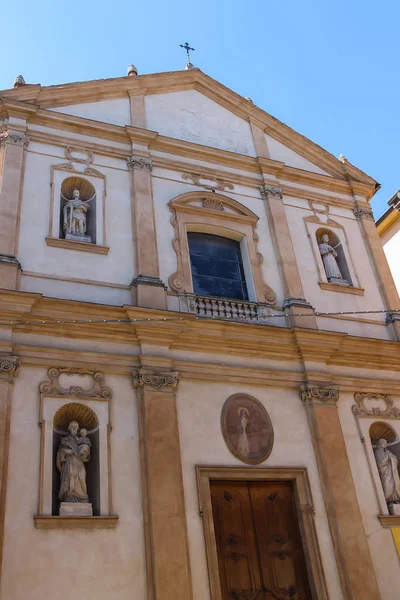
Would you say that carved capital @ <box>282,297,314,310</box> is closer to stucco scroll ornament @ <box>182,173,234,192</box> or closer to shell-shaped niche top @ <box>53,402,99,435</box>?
stucco scroll ornament @ <box>182,173,234,192</box>

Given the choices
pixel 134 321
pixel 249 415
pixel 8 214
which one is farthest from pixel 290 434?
pixel 8 214

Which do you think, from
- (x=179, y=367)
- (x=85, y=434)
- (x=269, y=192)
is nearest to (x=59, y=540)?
(x=85, y=434)

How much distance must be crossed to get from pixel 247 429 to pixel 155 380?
1.74 metres

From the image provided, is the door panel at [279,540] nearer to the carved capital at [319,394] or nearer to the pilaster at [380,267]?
the carved capital at [319,394]

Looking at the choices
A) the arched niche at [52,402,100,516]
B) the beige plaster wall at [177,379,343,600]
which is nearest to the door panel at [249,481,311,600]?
the beige plaster wall at [177,379,343,600]

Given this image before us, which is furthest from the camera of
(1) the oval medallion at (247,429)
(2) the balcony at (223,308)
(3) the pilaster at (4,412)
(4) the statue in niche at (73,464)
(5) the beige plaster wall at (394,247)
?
(5) the beige plaster wall at (394,247)

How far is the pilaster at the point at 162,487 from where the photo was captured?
8.30 m

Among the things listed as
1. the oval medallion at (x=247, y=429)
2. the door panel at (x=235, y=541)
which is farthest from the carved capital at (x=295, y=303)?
the door panel at (x=235, y=541)

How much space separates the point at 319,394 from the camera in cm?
1092

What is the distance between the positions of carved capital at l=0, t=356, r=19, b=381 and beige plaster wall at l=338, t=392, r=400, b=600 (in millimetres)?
5607

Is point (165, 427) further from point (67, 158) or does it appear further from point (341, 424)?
point (67, 158)

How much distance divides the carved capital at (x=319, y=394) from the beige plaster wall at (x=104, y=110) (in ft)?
21.7

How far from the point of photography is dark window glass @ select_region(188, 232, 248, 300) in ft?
39.1

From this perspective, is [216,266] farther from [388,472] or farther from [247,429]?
[388,472]
